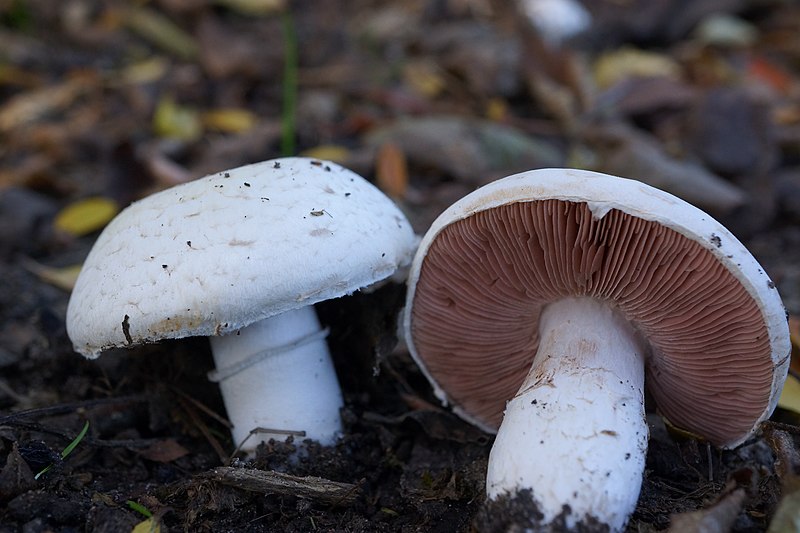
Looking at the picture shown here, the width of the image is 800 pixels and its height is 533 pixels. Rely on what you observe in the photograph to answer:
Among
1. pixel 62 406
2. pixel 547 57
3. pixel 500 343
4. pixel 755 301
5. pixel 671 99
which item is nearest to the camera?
pixel 755 301

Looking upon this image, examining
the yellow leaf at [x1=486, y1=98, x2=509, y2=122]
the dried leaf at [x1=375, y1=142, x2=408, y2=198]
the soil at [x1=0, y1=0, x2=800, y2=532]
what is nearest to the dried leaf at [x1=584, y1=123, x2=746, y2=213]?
the soil at [x1=0, y1=0, x2=800, y2=532]

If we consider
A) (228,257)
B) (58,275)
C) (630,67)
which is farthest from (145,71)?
(228,257)

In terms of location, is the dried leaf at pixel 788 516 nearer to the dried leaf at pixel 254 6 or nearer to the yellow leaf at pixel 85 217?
the yellow leaf at pixel 85 217

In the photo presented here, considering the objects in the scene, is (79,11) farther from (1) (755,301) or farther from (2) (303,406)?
(1) (755,301)

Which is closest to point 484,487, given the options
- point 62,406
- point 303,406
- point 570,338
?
point 570,338

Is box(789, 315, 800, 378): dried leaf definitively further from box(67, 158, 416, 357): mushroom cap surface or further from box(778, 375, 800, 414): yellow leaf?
box(67, 158, 416, 357): mushroom cap surface

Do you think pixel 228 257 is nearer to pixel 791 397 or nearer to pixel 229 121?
pixel 791 397
